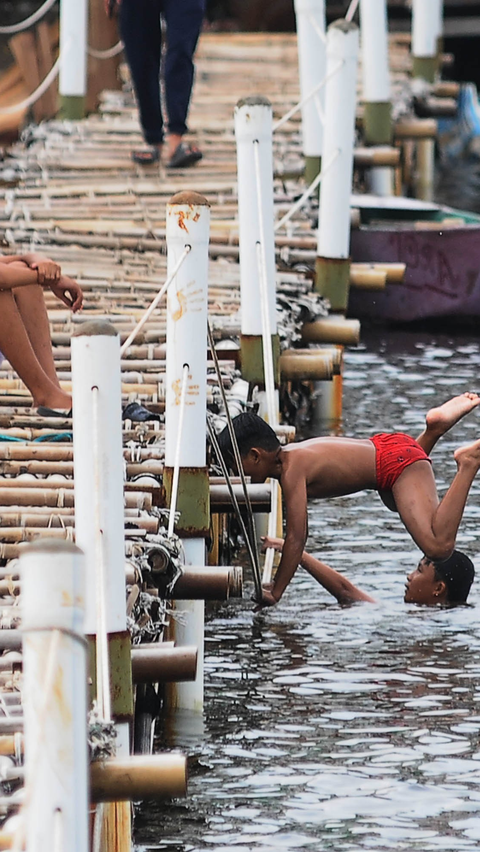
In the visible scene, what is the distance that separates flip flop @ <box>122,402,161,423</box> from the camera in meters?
6.23

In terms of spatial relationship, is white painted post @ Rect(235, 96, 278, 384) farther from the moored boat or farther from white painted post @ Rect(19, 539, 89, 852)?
the moored boat

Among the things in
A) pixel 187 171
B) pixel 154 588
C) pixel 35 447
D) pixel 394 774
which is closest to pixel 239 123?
pixel 35 447

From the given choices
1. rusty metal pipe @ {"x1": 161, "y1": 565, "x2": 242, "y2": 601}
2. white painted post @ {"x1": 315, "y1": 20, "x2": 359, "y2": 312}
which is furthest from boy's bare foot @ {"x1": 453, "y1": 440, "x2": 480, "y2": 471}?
white painted post @ {"x1": 315, "y1": 20, "x2": 359, "y2": 312}

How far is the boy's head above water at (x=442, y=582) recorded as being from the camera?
6445 millimetres

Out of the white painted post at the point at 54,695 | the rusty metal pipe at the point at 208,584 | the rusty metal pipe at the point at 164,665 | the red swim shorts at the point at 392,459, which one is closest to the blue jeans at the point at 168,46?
the red swim shorts at the point at 392,459

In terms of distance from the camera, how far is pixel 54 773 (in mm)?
2826

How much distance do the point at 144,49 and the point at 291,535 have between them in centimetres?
498

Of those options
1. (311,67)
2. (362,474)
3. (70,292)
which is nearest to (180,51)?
(311,67)

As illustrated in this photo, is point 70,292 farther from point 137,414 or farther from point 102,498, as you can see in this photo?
point 102,498

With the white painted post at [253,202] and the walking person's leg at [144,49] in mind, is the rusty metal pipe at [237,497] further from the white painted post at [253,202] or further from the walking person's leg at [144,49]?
the walking person's leg at [144,49]

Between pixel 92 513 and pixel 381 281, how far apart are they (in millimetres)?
5790

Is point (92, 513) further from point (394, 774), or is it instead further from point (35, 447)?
point (35, 447)

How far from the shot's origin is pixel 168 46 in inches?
396

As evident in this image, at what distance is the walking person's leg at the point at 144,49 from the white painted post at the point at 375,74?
5.82 feet
